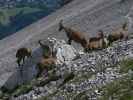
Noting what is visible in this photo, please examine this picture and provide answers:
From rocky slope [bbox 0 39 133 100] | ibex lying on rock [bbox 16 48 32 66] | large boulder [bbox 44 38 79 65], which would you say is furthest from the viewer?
ibex lying on rock [bbox 16 48 32 66]

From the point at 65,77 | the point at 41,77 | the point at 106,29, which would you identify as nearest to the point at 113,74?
the point at 65,77

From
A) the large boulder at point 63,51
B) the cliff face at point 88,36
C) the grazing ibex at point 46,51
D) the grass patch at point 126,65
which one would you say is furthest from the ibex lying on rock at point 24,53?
the grass patch at point 126,65

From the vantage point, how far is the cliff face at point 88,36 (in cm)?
2768

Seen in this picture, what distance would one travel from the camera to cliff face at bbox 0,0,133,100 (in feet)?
90.8

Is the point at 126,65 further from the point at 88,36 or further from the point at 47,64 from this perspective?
the point at 88,36

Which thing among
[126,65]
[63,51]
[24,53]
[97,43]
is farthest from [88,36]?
[126,65]

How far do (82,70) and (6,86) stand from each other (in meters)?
9.94

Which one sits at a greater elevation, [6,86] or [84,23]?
[84,23]

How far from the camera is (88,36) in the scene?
4916cm

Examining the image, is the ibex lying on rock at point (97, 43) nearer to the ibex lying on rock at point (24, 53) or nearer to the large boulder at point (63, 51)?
the large boulder at point (63, 51)

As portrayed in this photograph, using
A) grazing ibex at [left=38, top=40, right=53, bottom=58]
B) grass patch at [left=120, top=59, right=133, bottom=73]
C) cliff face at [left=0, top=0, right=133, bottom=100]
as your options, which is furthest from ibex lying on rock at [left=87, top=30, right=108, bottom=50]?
grass patch at [left=120, top=59, right=133, bottom=73]

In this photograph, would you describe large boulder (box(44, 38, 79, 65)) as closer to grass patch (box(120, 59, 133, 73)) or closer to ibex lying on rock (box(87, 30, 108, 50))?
ibex lying on rock (box(87, 30, 108, 50))

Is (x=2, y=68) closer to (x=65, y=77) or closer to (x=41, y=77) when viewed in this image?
(x=41, y=77)

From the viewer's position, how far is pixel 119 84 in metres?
24.0
